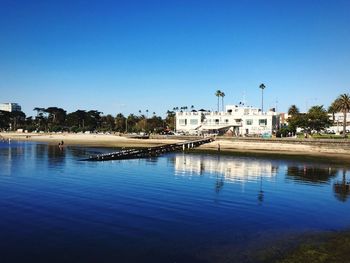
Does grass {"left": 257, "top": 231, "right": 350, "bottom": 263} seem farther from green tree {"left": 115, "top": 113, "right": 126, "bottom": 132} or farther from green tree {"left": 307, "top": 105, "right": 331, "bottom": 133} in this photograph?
green tree {"left": 115, "top": 113, "right": 126, "bottom": 132}

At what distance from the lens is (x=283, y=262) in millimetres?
13617

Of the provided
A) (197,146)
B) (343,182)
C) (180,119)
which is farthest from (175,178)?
(180,119)

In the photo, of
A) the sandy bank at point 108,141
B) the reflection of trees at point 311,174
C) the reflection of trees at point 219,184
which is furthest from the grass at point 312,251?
the sandy bank at point 108,141

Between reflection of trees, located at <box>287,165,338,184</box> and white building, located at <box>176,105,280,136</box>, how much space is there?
62257mm

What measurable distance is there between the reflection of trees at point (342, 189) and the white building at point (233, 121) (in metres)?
73.9

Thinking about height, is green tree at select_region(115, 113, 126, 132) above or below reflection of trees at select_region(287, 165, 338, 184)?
above

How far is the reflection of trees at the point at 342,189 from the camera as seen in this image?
28031 millimetres

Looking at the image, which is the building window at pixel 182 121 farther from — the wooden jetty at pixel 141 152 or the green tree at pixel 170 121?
the wooden jetty at pixel 141 152

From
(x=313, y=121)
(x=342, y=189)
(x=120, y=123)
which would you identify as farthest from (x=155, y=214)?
(x=120, y=123)

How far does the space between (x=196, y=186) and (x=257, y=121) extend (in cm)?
8443

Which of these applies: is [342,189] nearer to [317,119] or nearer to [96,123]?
[317,119]

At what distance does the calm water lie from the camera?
14.8m

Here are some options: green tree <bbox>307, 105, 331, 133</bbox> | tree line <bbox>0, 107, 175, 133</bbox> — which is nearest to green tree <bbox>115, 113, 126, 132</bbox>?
tree line <bbox>0, 107, 175, 133</bbox>

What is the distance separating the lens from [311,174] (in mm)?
41656
